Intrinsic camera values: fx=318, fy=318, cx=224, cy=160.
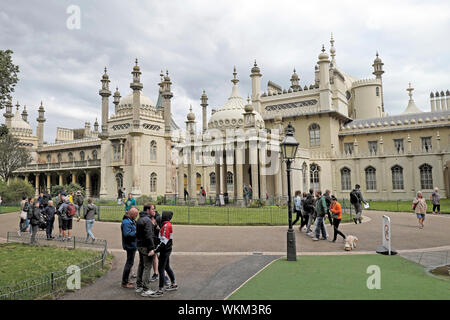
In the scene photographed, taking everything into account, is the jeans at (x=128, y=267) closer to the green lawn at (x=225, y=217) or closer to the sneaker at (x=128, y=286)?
the sneaker at (x=128, y=286)

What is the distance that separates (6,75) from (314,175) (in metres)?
Answer: 31.8

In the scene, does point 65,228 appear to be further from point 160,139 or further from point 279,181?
point 160,139

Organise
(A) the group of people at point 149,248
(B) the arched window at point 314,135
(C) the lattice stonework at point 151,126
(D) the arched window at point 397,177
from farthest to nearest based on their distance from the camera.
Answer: (B) the arched window at point 314,135, (C) the lattice stonework at point 151,126, (D) the arched window at point 397,177, (A) the group of people at point 149,248

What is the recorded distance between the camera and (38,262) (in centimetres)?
905

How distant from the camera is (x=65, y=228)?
12852 mm

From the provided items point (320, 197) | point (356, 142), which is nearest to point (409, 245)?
point (320, 197)

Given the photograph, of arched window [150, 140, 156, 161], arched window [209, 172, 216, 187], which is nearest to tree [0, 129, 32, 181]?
arched window [150, 140, 156, 161]

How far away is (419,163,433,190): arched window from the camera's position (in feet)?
107

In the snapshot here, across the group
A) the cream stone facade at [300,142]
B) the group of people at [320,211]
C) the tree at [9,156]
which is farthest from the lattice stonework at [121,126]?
the group of people at [320,211]

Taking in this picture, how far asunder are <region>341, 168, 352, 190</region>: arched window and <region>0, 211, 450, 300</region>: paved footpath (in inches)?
776

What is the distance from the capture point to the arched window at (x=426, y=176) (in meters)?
32.8

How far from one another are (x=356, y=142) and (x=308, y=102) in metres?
7.83

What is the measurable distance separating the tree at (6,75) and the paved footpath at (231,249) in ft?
21.9

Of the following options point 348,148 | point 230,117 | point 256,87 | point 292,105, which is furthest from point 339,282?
point 256,87
